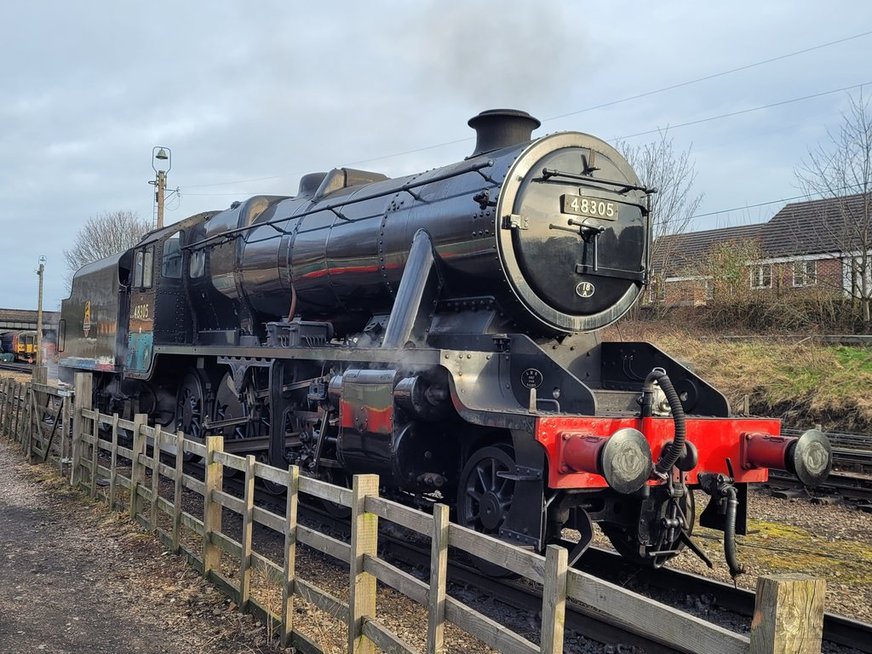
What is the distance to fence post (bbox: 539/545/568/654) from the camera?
2.72 meters

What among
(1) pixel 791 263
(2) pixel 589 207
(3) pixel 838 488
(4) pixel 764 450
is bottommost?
(3) pixel 838 488

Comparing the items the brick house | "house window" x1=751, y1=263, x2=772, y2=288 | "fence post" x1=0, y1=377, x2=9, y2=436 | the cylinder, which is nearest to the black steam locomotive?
the cylinder

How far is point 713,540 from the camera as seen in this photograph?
7086 millimetres

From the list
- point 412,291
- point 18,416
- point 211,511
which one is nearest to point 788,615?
Answer: point 412,291

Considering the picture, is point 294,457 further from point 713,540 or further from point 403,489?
point 713,540

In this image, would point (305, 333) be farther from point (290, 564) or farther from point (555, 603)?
point (555, 603)

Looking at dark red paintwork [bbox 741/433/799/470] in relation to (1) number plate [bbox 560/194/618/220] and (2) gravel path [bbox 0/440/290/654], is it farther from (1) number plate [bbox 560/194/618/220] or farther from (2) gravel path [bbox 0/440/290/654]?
(2) gravel path [bbox 0/440/290/654]

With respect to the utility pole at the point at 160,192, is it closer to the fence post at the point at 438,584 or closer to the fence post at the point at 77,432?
the fence post at the point at 77,432

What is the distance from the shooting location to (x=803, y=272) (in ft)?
59.2

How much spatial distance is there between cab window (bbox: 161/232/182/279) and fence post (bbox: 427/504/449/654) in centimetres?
810

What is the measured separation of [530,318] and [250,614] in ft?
9.30

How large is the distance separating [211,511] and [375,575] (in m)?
2.23

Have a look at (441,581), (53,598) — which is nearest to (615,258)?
(441,581)

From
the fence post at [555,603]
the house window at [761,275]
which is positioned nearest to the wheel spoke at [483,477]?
the fence post at [555,603]
